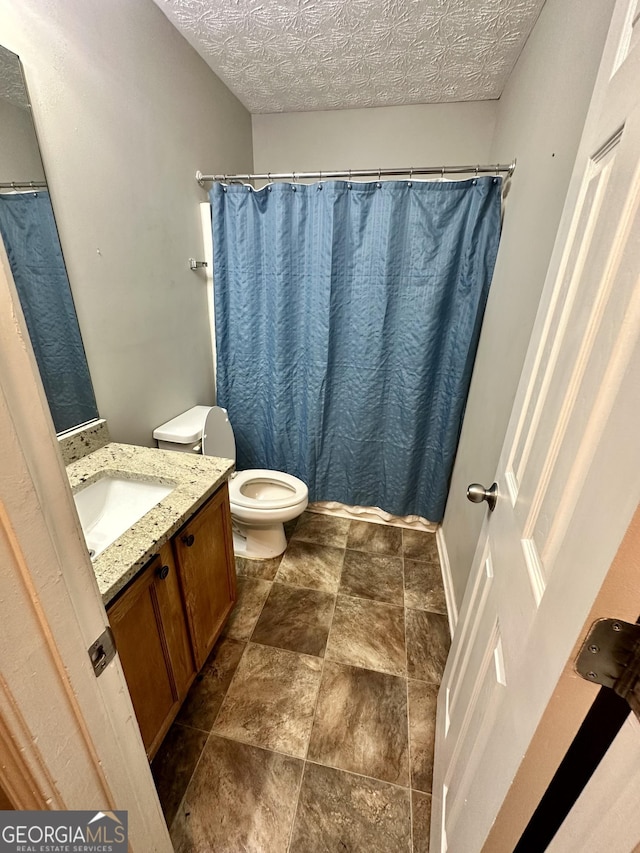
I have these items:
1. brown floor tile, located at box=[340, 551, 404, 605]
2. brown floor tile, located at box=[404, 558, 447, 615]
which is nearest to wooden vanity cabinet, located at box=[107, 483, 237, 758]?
brown floor tile, located at box=[340, 551, 404, 605]

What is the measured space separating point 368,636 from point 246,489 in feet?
3.20

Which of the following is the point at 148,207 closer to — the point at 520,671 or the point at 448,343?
the point at 448,343

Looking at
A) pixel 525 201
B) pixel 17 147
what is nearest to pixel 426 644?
pixel 525 201

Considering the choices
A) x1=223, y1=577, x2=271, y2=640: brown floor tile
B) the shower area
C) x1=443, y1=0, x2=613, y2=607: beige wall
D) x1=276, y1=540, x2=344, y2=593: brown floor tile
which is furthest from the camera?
x1=276, y1=540, x2=344, y2=593: brown floor tile

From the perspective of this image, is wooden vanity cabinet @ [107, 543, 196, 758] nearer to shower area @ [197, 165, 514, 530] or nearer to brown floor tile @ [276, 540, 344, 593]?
brown floor tile @ [276, 540, 344, 593]

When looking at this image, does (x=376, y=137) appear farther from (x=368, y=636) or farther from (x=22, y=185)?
(x=368, y=636)

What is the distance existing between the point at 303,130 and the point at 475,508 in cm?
233

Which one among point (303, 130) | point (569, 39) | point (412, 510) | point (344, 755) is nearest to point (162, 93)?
point (303, 130)

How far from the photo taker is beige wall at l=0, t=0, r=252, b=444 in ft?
3.45

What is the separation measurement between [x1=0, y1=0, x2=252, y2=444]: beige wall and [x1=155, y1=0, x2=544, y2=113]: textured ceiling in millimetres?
179

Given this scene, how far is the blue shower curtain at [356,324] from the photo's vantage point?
1662 millimetres

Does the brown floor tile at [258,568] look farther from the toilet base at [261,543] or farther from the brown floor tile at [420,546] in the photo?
the brown floor tile at [420,546]

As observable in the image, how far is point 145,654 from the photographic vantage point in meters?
0.93
